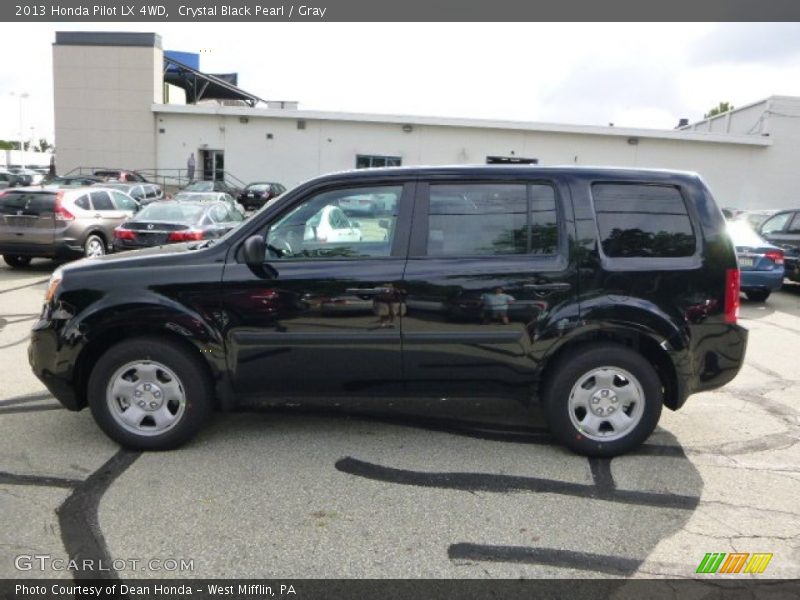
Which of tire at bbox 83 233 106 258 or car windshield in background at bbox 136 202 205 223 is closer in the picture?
car windshield in background at bbox 136 202 205 223

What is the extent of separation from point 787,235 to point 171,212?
480 inches

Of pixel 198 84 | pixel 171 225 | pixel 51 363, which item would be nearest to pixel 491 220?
pixel 51 363

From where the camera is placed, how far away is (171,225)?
429 inches

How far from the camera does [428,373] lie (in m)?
4.02

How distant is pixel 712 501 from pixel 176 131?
1499 inches

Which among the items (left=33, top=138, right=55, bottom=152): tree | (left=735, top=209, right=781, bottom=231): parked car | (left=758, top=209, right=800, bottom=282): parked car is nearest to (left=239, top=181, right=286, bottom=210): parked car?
(left=735, top=209, right=781, bottom=231): parked car

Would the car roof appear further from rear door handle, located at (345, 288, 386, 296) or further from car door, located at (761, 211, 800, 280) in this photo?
car door, located at (761, 211, 800, 280)

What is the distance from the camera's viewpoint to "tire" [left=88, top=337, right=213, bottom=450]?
3.96 m

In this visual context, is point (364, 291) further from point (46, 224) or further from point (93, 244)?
point (93, 244)

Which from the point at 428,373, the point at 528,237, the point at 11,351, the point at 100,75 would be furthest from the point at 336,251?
the point at 100,75

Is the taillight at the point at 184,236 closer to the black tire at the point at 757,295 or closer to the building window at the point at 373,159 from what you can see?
the black tire at the point at 757,295

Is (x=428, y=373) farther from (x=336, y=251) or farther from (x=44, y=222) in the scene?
(x=44, y=222)

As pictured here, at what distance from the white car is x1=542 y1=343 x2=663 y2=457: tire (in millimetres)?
1624

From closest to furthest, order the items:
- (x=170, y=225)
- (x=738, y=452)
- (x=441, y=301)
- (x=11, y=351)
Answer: (x=441, y=301) → (x=738, y=452) → (x=11, y=351) → (x=170, y=225)
